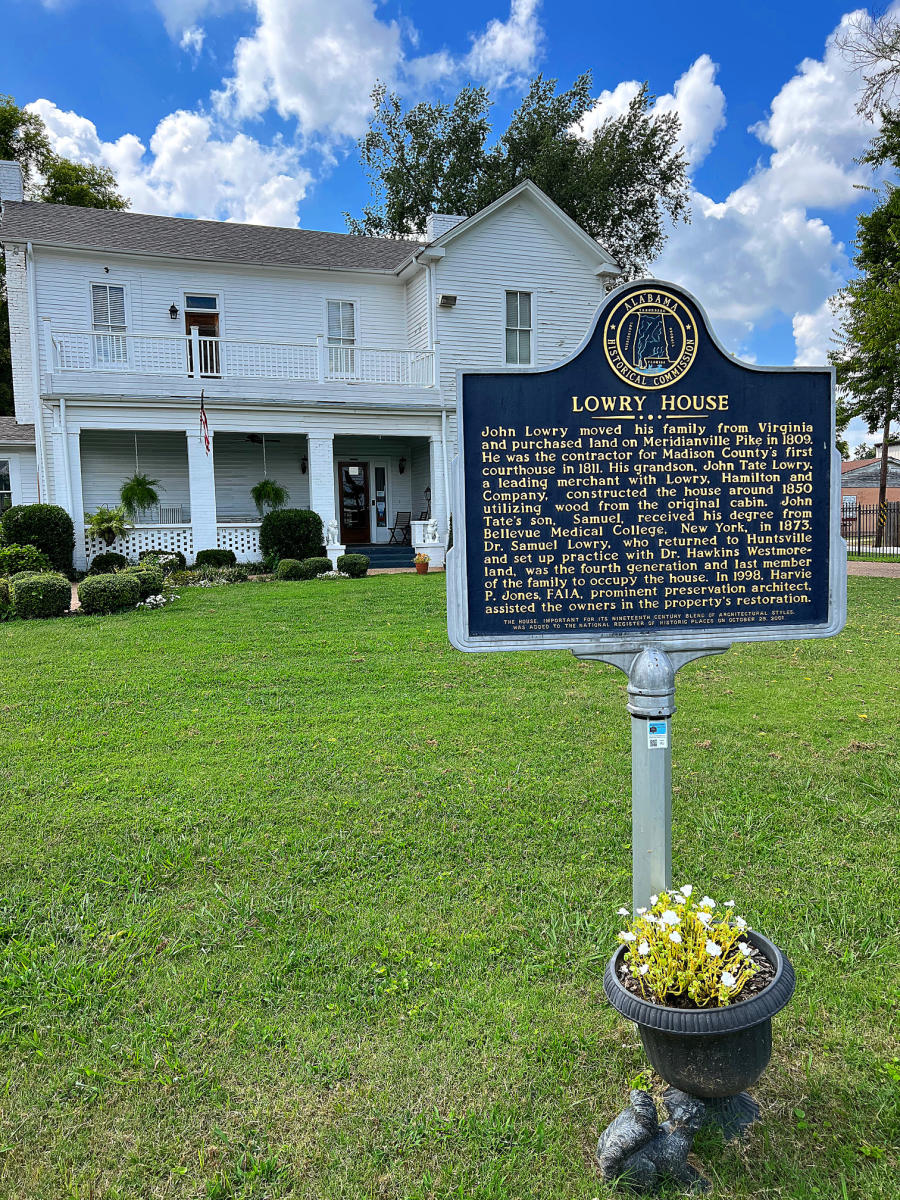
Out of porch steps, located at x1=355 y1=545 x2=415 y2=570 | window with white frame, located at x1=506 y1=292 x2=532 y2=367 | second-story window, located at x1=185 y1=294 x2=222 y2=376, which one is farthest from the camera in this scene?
window with white frame, located at x1=506 y1=292 x2=532 y2=367

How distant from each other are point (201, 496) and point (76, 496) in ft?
9.16

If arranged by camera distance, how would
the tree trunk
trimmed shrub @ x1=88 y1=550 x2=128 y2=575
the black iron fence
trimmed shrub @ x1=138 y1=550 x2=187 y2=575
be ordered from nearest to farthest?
trimmed shrub @ x1=88 y1=550 x2=128 y2=575 → trimmed shrub @ x1=138 y1=550 x2=187 y2=575 → the black iron fence → the tree trunk

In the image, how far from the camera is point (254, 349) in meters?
21.2

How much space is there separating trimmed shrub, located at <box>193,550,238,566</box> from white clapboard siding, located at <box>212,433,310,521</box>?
12.9ft

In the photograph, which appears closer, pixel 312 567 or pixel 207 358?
pixel 312 567

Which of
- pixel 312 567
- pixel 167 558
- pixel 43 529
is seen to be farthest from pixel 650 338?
pixel 43 529

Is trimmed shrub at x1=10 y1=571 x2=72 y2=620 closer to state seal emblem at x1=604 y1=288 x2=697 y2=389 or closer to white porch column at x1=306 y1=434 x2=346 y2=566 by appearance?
white porch column at x1=306 y1=434 x2=346 y2=566

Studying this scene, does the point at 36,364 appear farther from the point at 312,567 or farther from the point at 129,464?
the point at 312,567

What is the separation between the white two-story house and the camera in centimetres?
1980

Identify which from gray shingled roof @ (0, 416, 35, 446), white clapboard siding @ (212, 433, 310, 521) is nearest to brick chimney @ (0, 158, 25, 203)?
gray shingled roof @ (0, 416, 35, 446)

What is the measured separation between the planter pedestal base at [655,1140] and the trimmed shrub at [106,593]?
11.8 m

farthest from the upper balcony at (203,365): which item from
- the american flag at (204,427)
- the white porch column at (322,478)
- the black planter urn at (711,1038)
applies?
the black planter urn at (711,1038)

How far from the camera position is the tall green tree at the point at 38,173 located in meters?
34.5

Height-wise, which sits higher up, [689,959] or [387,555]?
[387,555]
